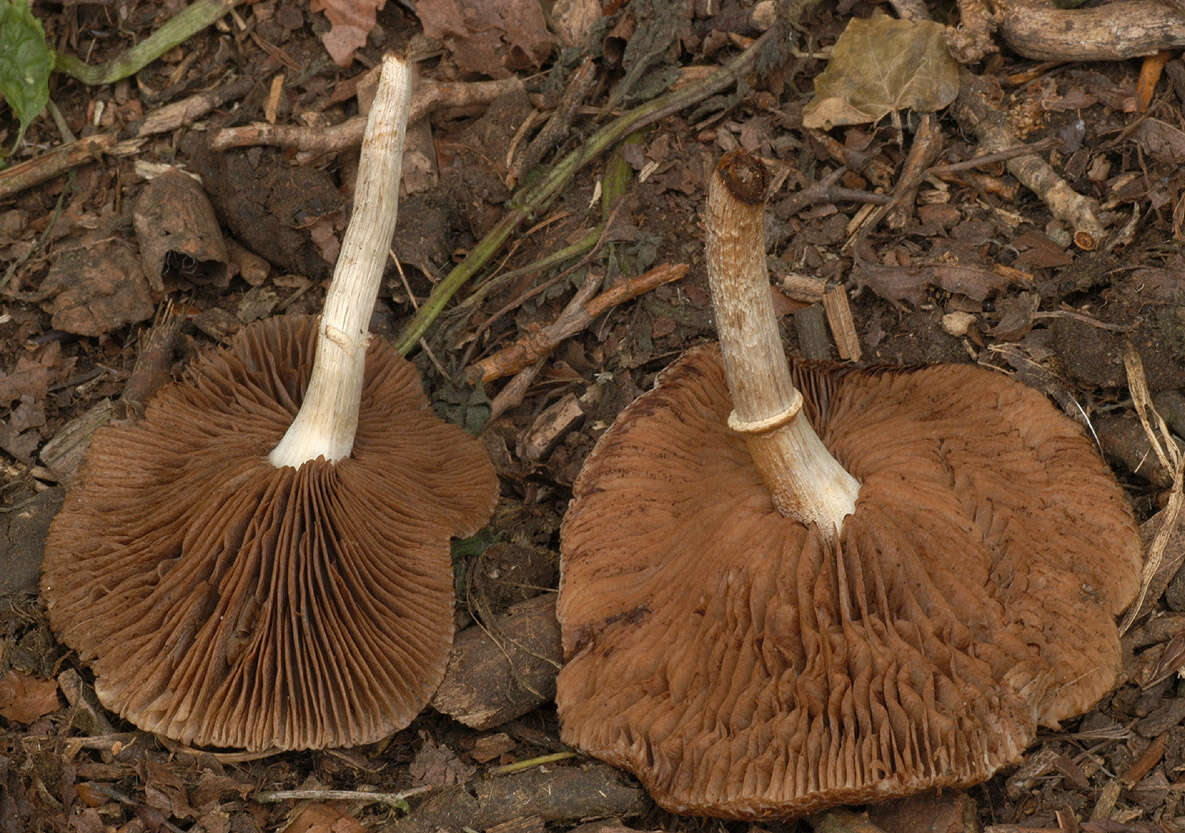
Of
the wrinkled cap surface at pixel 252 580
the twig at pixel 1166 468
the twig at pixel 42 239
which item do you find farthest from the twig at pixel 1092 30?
the twig at pixel 42 239

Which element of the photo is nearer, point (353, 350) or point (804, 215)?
point (353, 350)

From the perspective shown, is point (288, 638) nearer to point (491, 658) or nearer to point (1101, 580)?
point (491, 658)

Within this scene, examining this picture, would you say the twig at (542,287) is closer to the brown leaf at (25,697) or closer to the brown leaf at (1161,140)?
the brown leaf at (25,697)

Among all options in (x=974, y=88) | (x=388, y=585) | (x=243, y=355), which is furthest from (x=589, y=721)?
(x=974, y=88)

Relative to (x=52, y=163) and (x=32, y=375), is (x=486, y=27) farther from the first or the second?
(x=32, y=375)

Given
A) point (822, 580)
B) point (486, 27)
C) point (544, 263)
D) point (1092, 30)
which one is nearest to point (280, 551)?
point (822, 580)

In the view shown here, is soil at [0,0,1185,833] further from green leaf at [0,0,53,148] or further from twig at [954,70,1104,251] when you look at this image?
green leaf at [0,0,53,148]

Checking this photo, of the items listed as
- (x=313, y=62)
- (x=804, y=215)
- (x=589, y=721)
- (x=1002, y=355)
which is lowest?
(x=589, y=721)
